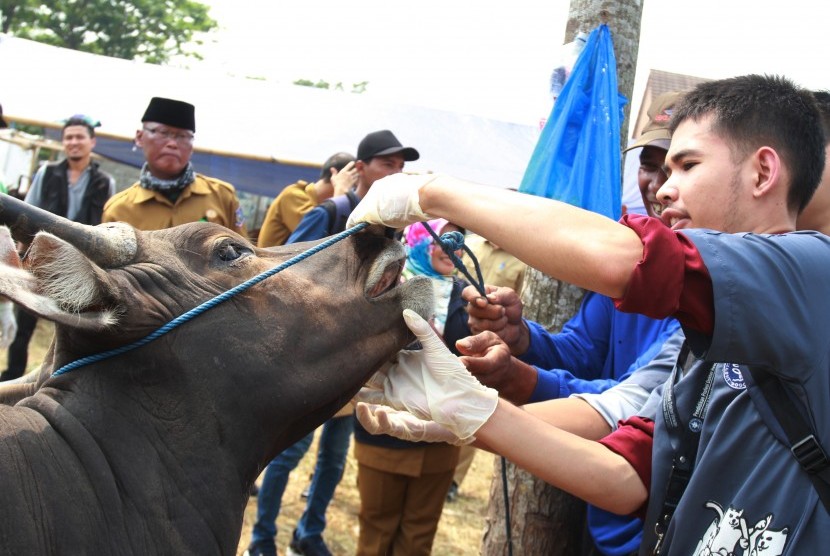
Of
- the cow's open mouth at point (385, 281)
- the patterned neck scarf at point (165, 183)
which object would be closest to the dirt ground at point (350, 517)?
the patterned neck scarf at point (165, 183)

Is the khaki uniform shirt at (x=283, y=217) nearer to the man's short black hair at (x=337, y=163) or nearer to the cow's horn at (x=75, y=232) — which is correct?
the man's short black hair at (x=337, y=163)

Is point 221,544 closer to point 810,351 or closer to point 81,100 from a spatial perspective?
point 810,351

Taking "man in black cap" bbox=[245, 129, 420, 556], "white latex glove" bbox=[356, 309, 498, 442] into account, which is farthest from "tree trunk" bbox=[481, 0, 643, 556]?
"man in black cap" bbox=[245, 129, 420, 556]

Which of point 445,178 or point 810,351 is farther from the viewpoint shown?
point 445,178

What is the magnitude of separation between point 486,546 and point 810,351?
2.67 m

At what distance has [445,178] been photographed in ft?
7.56

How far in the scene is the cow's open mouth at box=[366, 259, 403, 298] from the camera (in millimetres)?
2547

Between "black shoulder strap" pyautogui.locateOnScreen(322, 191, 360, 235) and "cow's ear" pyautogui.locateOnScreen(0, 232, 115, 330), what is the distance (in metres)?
3.51

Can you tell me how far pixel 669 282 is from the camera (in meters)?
1.84

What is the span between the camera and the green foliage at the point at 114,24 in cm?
3544

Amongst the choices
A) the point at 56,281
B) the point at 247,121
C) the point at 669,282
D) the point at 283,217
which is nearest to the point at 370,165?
the point at 283,217

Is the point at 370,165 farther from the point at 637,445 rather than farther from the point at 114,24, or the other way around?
the point at 114,24

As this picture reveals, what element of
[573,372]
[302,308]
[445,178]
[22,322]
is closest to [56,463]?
[302,308]

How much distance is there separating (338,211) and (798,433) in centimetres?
395
